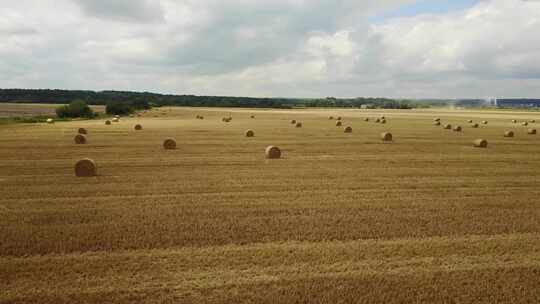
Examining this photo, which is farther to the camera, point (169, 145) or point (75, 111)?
point (75, 111)

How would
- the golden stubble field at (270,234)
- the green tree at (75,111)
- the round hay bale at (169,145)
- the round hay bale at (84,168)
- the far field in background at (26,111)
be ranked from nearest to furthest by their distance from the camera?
the golden stubble field at (270,234) < the round hay bale at (84,168) < the round hay bale at (169,145) < the green tree at (75,111) < the far field in background at (26,111)

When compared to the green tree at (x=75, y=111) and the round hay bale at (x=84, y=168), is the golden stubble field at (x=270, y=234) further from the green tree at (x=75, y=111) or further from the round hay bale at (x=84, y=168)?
the green tree at (x=75, y=111)

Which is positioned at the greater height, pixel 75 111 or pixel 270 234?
pixel 75 111

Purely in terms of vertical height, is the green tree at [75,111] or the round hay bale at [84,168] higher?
the green tree at [75,111]

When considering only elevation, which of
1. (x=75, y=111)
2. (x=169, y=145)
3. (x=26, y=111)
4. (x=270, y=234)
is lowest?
(x=270, y=234)

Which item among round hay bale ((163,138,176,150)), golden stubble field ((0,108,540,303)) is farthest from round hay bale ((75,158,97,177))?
round hay bale ((163,138,176,150))

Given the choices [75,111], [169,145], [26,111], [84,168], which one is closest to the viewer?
[84,168]

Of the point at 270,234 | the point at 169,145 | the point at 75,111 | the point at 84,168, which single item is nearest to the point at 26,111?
the point at 75,111

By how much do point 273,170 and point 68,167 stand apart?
730 cm

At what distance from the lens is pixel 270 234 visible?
870 centimetres

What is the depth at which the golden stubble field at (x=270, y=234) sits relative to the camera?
6.39m

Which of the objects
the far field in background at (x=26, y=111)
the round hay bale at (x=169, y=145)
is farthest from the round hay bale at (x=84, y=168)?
the far field in background at (x=26, y=111)

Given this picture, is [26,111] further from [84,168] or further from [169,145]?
[84,168]

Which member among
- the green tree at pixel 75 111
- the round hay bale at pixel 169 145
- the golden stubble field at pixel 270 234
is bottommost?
the golden stubble field at pixel 270 234
